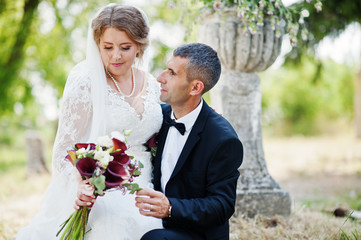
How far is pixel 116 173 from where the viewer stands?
222 centimetres

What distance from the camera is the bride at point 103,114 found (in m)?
2.90

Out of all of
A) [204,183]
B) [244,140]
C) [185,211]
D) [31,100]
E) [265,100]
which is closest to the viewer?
[185,211]

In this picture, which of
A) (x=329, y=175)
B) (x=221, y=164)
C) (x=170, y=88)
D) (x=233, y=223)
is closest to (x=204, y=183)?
(x=221, y=164)

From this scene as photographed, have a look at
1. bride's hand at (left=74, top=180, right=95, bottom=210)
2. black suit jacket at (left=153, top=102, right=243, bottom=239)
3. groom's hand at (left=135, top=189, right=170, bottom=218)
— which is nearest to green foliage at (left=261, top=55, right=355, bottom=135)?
black suit jacket at (left=153, top=102, right=243, bottom=239)

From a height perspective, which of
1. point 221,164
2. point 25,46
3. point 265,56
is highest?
point 25,46

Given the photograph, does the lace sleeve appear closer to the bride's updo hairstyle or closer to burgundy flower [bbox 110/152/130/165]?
the bride's updo hairstyle

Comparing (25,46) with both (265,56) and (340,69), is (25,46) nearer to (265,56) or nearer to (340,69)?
(265,56)

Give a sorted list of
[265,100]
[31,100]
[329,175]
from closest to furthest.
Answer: [329,175] → [31,100] → [265,100]

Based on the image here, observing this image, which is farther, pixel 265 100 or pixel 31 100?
pixel 265 100

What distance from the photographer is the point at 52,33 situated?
1165 centimetres

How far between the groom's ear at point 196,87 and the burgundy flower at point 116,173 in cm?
88

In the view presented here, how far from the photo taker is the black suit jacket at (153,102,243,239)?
8.07ft

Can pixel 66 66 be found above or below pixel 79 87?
above

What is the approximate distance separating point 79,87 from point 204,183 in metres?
1.22
